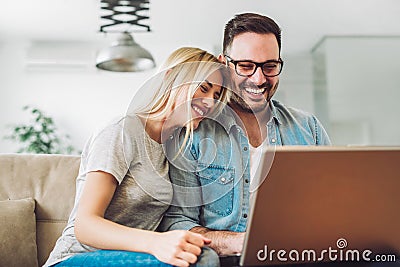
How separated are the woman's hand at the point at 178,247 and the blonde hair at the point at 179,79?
1.63ft

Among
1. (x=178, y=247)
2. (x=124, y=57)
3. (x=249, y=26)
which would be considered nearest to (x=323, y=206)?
(x=178, y=247)

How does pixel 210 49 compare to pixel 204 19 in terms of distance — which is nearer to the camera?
pixel 204 19

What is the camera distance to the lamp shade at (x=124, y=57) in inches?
137

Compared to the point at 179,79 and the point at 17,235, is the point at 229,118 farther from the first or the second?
the point at 17,235

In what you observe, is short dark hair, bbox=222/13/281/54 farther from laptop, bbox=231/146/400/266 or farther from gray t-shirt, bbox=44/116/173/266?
laptop, bbox=231/146/400/266

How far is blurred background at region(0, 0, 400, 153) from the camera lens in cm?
502

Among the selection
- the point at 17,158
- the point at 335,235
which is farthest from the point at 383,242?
the point at 17,158

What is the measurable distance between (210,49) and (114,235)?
5120 mm

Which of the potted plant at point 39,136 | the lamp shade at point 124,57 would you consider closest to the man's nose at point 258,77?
the lamp shade at point 124,57

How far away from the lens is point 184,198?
156cm

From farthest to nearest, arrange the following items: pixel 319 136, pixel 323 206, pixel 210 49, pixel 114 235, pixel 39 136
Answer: pixel 210 49, pixel 39 136, pixel 319 136, pixel 114 235, pixel 323 206

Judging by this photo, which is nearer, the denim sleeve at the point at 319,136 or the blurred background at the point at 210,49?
the denim sleeve at the point at 319,136

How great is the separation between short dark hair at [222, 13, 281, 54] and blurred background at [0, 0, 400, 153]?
3.05m

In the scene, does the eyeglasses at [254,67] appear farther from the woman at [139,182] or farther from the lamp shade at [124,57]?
the lamp shade at [124,57]
